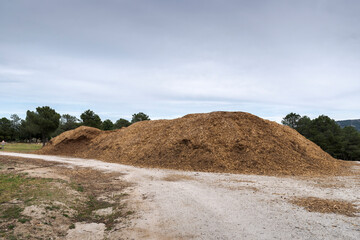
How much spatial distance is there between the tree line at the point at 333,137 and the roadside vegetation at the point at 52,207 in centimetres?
4612

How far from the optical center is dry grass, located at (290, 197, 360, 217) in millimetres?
6324

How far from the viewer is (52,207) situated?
6.25 m

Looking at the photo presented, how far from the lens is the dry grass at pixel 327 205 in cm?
632

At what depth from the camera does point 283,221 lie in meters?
5.61

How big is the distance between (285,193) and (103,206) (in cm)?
669

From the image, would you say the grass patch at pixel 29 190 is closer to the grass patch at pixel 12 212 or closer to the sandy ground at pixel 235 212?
the grass patch at pixel 12 212

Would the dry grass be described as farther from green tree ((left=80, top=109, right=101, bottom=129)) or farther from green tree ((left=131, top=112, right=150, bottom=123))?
green tree ((left=131, top=112, right=150, bottom=123))

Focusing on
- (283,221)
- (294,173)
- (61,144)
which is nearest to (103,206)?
(283,221)

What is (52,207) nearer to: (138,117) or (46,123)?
(46,123)

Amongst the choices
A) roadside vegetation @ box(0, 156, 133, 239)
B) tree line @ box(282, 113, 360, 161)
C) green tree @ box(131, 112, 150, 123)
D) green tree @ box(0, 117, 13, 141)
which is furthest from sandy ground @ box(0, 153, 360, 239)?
green tree @ box(0, 117, 13, 141)

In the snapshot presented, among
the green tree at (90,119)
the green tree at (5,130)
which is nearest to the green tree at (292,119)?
the green tree at (90,119)

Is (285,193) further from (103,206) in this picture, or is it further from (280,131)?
(280,131)

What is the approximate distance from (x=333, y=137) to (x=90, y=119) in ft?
181

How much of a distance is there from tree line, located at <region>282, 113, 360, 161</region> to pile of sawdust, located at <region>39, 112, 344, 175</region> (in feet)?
94.1
